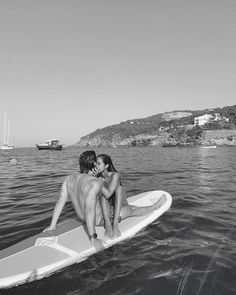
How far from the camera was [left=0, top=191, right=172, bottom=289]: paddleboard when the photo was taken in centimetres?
392

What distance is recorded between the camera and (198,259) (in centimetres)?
471

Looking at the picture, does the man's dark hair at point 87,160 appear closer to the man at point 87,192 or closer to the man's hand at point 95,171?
the man at point 87,192

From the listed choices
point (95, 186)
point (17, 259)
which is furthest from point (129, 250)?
point (17, 259)

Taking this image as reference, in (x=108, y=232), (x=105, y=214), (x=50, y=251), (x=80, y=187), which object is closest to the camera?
(x=50, y=251)

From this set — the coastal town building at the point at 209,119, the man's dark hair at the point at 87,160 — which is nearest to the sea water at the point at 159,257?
the man's dark hair at the point at 87,160

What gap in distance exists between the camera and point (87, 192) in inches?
189

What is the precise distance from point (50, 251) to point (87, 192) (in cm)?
125

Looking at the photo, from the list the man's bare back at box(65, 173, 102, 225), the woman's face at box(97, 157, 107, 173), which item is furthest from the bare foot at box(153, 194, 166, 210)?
the man's bare back at box(65, 173, 102, 225)

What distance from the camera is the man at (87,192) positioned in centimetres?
Result: 474

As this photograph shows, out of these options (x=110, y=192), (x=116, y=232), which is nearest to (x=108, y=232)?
(x=116, y=232)

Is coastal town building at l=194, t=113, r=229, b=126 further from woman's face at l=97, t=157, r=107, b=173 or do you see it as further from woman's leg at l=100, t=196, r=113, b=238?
woman's leg at l=100, t=196, r=113, b=238

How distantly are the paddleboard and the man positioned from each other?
29 centimetres

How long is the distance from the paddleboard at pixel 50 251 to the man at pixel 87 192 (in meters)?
0.29

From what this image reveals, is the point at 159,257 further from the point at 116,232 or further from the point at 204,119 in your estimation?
the point at 204,119
